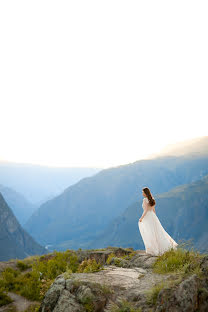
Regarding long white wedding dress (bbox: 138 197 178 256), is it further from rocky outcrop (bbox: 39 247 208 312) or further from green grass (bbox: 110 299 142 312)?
green grass (bbox: 110 299 142 312)

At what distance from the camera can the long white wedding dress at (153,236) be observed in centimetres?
1190

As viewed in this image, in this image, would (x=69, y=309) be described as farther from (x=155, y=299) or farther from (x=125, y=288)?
(x=155, y=299)

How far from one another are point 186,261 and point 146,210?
4.70 metres

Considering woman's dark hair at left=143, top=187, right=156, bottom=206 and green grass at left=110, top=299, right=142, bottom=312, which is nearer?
green grass at left=110, top=299, right=142, bottom=312

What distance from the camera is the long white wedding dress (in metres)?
11.9

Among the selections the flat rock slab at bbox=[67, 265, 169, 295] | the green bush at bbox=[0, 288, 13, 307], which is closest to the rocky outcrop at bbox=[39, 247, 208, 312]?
the flat rock slab at bbox=[67, 265, 169, 295]

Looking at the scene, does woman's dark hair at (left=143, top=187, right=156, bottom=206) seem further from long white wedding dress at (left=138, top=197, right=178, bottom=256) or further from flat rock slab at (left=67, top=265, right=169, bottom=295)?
flat rock slab at (left=67, top=265, right=169, bottom=295)

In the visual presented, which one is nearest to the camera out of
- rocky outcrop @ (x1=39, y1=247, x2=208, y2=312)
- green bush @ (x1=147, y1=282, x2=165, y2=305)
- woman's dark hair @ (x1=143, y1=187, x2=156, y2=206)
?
rocky outcrop @ (x1=39, y1=247, x2=208, y2=312)

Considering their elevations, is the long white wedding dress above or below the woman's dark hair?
below

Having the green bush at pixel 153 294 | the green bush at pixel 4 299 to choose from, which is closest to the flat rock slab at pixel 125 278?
the green bush at pixel 153 294

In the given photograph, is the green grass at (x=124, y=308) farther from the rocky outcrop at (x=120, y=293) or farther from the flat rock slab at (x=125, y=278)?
the flat rock slab at (x=125, y=278)

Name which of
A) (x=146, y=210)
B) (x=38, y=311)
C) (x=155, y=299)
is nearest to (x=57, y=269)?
(x=146, y=210)

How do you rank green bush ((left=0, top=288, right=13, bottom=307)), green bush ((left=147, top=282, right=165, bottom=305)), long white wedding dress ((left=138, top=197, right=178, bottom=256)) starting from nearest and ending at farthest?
1. green bush ((left=147, top=282, right=165, bottom=305))
2. green bush ((left=0, top=288, right=13, bottom=307))
3. long white wedding dress ((left=138, top=197, right=178, bottom=256))

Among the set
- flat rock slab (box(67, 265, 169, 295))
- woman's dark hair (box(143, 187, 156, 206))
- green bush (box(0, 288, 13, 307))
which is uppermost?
woman's dark hair (box(143, 187, 156, 206))
